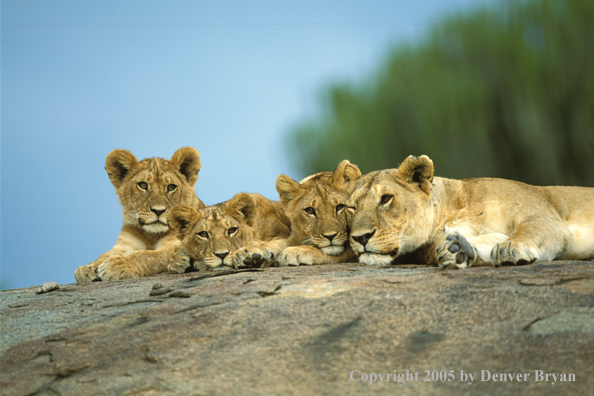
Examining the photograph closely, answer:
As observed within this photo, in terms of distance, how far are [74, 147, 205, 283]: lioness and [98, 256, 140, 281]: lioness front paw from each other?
15 cm

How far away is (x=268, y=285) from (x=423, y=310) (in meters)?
1.05

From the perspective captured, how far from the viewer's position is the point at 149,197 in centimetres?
563

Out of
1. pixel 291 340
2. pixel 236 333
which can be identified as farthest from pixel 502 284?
pixel 236 333

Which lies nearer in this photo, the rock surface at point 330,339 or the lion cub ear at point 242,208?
the rock surface at point 330,339

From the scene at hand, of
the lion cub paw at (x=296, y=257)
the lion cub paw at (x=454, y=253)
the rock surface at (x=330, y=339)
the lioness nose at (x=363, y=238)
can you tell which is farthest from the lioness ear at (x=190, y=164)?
the lion cub paw at (x=454, y=253)

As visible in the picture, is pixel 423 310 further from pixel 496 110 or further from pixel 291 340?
pixel 496 110

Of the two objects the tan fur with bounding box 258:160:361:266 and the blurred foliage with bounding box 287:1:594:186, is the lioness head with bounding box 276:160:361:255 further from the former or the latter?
the blurred foliage with bounding box 287:1:594:186

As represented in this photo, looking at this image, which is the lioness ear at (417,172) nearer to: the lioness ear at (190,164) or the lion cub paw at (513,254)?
the lion cub paw at (513,254)

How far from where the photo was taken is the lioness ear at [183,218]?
4.93 meters

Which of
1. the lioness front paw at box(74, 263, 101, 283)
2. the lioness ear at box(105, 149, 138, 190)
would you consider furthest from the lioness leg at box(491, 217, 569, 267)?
the lioness ear at box(105, 149, 138, 190)

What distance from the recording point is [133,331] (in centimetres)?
277

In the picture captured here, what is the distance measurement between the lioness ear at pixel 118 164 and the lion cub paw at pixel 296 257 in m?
2.08

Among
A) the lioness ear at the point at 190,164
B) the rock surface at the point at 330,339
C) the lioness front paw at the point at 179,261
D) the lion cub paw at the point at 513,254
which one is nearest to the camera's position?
the rock surface at the point at 330,339

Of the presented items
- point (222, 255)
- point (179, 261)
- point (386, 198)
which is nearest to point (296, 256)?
point (222, 255)
